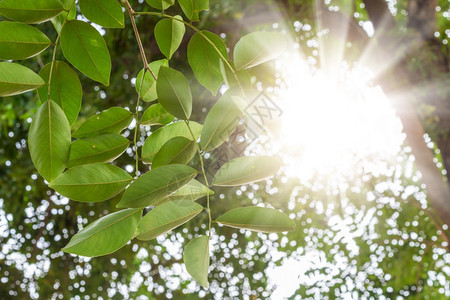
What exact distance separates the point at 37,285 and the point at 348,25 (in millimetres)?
2077

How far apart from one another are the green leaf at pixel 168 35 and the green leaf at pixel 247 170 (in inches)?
5.6

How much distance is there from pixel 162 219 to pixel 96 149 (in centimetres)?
10

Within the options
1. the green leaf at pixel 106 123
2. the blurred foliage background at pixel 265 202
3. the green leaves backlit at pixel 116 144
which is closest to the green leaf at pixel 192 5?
the green leaves backlit at pixel 116 144

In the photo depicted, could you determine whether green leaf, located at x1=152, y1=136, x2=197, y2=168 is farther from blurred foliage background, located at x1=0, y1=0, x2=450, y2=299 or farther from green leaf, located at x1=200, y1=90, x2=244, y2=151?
blurred foliage background, located at x1=0, y1=0, x2=450, y2=299

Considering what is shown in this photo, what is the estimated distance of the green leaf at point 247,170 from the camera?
0.30 m

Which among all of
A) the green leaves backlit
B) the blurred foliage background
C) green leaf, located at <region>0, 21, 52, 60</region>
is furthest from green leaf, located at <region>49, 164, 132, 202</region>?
the blurred foliage background

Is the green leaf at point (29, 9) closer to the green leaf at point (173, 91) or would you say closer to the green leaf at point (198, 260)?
the green leaf at point (173, 91)

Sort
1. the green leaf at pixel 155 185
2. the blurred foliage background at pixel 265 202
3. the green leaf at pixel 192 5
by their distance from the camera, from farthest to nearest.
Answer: the blurred foliage background at pixel 265 202
the green leaf at pixel 192 5
the green leaf at pixel 155 185

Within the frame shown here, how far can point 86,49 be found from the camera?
37cm

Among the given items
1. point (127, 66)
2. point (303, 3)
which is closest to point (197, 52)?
point (127, 66)

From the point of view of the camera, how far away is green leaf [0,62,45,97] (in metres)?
0.30

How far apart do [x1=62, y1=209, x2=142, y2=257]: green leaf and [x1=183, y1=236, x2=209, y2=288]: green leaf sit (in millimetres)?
43

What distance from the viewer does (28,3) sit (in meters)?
0.33

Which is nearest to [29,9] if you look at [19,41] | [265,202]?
[19,41]
